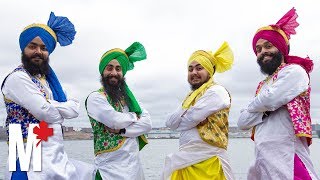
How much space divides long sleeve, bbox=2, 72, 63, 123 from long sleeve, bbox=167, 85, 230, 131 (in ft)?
4.98

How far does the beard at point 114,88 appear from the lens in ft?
19.6

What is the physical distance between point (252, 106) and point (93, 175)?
1.99m

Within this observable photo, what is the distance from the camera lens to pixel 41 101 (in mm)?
4852

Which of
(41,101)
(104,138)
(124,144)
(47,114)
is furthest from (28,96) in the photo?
(124,144)

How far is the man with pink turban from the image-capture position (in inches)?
201

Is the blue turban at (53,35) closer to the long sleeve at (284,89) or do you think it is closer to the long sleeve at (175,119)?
the long sleeve at (175,119)

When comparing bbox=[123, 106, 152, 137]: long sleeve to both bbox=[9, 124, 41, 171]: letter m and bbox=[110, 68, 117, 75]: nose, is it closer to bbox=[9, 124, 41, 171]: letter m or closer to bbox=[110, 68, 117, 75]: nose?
bbox=[110, 68, 117, 75]: nose

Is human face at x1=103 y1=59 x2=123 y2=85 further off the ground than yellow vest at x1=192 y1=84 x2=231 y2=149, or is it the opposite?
human face at x1=103 y1=59 x2=123 y2=85

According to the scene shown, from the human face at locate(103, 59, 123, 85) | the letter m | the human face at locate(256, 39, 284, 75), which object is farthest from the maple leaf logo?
the human face at locate(256, 39, 284, 75)

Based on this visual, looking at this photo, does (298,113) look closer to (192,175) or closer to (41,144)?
(192,175)

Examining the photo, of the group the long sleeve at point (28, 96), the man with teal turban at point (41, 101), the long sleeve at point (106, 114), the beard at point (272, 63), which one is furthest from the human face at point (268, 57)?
the long sleeve at point (28, 96)

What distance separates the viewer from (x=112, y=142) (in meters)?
5.77

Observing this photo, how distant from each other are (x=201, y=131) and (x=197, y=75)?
2.38 ft

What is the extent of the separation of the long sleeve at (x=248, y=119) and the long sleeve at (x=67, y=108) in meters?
1.86
